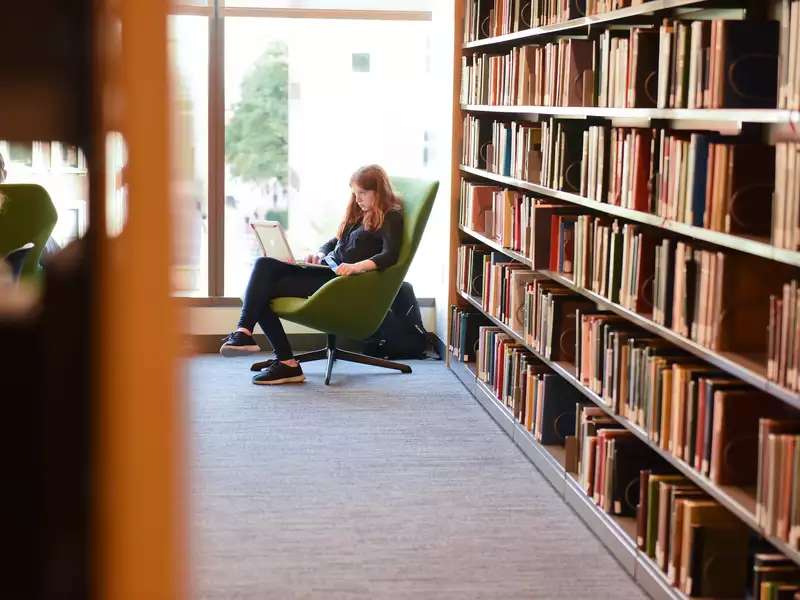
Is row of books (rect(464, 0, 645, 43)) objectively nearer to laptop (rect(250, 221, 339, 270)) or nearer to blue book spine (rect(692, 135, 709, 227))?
blue book spine (rect(692, 135, 709, 227))

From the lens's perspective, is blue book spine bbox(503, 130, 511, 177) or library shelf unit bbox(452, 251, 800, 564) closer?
library shelf unit bbox(452, 251, 800, 564)

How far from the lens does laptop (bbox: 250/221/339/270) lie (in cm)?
582

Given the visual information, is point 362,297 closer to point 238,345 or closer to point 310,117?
point 238,345

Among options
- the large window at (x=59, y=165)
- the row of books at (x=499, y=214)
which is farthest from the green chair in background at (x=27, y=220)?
the row of books at (x=499, y=214)

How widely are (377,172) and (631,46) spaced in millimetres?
2436

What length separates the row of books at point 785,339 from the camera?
→ 2.36m

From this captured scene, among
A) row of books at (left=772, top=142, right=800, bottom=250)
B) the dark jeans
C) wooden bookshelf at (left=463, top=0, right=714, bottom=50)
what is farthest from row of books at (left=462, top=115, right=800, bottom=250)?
the dark jeans

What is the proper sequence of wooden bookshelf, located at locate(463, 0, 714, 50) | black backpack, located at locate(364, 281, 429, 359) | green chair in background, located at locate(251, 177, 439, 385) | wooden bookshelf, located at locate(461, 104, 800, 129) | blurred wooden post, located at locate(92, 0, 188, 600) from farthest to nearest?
black backpack, located at locate(364, 281, 429, 359), green chair in background, located at locate(251, 177, 439, 385), wooden bookshelf, located at locate(463, 0, 714, 50), wooden bookshelf, located at locate(461, 104, 800, 129), blurred wooden post, located at locate(92, 0, 188, 600)

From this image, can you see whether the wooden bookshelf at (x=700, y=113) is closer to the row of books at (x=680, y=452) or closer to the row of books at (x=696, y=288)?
the row of books at (x=696, y=288)

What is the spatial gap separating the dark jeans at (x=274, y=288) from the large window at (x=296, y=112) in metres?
0.83

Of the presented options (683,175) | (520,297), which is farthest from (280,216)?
(683,175)

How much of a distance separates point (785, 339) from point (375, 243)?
135 inches

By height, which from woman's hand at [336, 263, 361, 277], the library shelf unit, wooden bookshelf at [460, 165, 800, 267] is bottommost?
the library shelf unit

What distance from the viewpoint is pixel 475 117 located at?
5.86m
